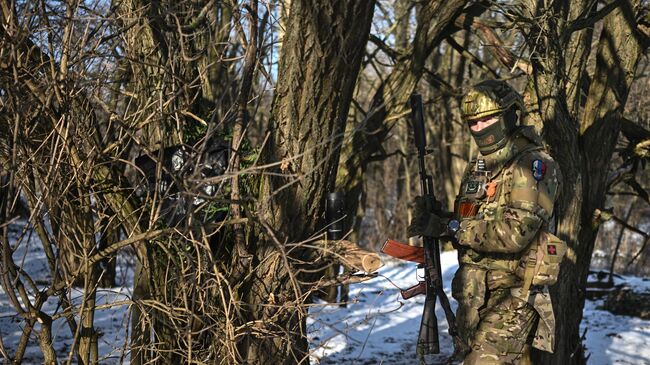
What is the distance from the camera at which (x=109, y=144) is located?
3459 mm

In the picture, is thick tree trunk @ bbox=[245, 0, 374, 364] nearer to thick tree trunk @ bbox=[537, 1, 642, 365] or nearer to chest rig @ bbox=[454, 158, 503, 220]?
chest rig @ bbox=[454, 158, 503, 220]

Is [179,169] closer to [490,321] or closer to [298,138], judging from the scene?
[298,138]

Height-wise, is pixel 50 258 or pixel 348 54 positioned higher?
pixel 348 54

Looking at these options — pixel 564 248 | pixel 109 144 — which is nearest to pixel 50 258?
pixel 109 144

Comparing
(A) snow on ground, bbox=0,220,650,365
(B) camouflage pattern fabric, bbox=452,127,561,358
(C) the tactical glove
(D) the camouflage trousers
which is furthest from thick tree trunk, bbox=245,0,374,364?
(A) snow on ground, bbox=0,220,650,365

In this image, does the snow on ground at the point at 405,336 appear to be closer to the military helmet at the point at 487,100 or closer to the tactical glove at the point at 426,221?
the tactical glove at the point at 426,221

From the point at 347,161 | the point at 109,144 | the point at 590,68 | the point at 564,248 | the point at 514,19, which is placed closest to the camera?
the point at 109,144

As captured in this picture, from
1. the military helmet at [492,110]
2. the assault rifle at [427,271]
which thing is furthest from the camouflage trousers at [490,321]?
the military helmet at [492,110]

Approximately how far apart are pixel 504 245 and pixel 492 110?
752 millimetres

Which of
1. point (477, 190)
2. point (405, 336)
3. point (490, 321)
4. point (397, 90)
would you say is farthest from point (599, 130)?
point (405, 336)

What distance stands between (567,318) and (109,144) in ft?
12.0

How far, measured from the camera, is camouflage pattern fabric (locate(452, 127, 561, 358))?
399cm

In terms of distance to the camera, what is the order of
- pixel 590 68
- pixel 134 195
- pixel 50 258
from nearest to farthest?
pixel 50 258
pixel 134 195
pixel 590 68

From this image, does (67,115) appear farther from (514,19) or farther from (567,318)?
(567,318)
